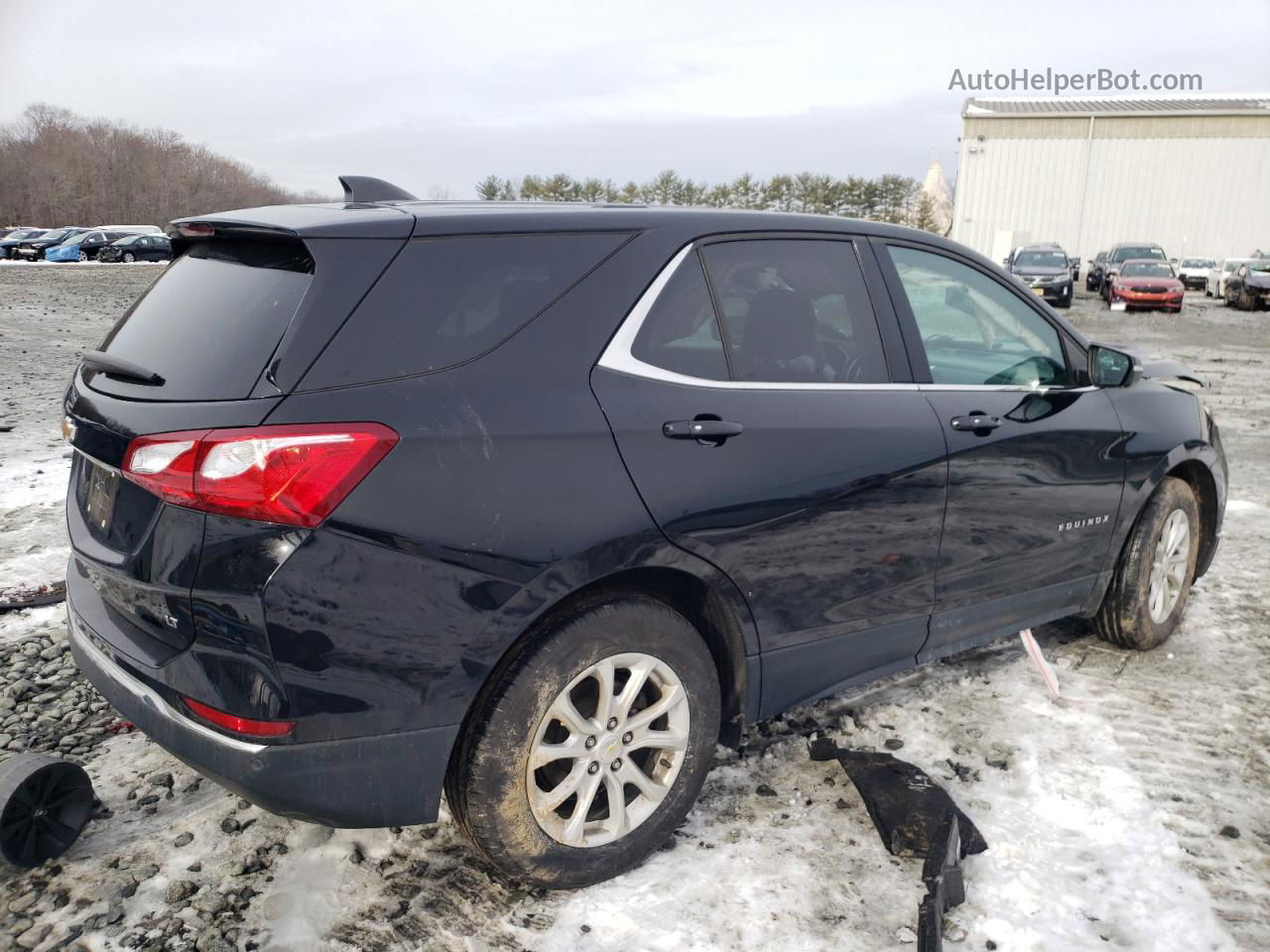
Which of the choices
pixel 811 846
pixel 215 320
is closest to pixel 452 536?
pixel 215 320

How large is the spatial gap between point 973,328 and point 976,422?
496 mm

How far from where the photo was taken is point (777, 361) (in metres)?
2.92

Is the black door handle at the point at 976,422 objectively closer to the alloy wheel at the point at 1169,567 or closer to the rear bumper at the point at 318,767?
the alloy wheel at the point at 1169,567

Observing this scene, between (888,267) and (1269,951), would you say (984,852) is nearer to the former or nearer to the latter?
(1269,951)

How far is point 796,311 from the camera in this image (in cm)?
304

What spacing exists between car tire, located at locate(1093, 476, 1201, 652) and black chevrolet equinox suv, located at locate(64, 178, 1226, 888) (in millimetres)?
1125

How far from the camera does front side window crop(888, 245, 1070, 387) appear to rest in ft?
11.1

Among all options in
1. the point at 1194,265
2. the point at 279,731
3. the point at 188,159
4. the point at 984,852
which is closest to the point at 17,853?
the point at 279,731

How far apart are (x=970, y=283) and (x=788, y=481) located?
138 cm

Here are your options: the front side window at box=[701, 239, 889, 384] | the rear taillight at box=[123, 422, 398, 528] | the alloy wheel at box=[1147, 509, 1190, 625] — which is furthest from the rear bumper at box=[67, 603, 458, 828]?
the alloy wheel at box=[1147, 509, 1190, 625]

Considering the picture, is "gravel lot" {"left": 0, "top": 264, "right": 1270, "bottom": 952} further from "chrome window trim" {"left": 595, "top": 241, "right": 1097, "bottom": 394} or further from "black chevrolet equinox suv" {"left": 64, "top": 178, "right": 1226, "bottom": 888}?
"chrome window trim" {"left": 595, "top": 241, "right": 1097, "bottom": 394}

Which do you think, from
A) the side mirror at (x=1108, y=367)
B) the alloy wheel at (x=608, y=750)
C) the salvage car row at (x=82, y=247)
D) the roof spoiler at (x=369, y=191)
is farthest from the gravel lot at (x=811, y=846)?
the salvage car row at (x=82, y=247)

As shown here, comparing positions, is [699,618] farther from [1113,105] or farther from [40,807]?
[1113,105]

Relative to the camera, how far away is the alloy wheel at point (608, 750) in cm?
253
